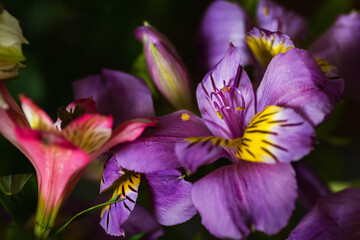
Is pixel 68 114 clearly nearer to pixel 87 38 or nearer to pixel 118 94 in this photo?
pixel 118 94

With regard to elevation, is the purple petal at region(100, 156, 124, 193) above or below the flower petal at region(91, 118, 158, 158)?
below

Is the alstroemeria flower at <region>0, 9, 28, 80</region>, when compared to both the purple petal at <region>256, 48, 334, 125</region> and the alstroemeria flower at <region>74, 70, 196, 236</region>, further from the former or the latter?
the purple petal at <region>256, 48, 334, 125</region>

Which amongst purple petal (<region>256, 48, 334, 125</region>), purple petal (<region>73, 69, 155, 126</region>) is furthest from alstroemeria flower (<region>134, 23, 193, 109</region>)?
purple petal (<region>256, 48, 334, 125</region>)

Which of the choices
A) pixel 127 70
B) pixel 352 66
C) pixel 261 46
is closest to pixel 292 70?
pixel 261 46

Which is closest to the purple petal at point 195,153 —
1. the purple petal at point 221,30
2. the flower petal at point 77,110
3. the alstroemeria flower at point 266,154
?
the alstroemeria flower at point 266,154

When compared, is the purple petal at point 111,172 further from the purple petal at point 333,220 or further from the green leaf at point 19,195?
the purple petal at point 333,220

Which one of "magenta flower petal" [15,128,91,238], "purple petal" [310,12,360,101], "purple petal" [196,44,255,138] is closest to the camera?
"magenta flower petal" [15,128,91,238]

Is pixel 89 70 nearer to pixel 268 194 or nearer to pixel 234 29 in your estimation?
pixel 234 29
